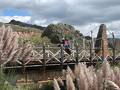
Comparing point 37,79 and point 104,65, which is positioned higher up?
point 104,65

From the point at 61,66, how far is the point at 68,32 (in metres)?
21.9

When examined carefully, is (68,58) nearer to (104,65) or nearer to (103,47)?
(103,47)

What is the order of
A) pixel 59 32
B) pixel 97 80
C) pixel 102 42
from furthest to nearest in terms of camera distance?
pixel 59 32 < pixel 102 42 < pixel 97 80

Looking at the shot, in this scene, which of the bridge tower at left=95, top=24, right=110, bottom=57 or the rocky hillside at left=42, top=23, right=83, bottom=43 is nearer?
the bridge tower at left=95, top=24, right=110, bottom=57

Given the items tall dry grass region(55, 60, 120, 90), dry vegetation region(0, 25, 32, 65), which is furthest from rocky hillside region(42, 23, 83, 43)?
tall dry grass region(55, 60, 120, 90)

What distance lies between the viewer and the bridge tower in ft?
134

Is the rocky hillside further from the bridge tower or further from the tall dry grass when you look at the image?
the tall dry grass

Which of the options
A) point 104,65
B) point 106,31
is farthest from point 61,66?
point 104,65

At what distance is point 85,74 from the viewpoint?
8.60 meters

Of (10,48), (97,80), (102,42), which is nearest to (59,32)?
(102,42)

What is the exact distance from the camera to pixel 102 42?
139ft

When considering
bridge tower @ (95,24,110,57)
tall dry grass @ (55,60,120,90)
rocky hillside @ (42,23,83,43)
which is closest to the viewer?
tall dry grass @ (55,60,120,90)

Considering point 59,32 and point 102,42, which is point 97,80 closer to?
point 102,42

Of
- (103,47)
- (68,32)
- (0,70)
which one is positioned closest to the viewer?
(0,70)
